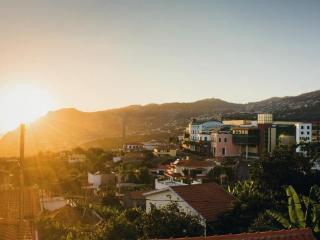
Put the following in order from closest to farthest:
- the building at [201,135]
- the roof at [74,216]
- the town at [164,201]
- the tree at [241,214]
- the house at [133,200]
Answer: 1. the town at [164,201]
2. the tree at [241,214]
3. the roof at [74,216]
4. the house at [133,200]
5. the building at [201,135]

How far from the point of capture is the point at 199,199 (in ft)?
68.7

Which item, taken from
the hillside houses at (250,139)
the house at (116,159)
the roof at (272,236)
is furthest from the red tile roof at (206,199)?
the hillside houses at (250,139)

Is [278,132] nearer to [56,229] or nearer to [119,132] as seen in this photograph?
[56,229]

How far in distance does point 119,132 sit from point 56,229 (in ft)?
548

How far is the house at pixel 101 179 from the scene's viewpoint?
51.8 m

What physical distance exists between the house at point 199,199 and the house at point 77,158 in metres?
48.6

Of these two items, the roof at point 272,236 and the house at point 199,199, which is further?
the house at point 199,199

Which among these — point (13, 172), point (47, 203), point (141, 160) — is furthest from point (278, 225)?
point (141, 160)

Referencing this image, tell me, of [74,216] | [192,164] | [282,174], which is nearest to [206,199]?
[282,174]

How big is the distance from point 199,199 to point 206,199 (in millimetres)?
394

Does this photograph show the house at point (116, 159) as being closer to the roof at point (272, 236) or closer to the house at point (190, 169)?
the house at point (190, 169)

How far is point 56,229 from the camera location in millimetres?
20266

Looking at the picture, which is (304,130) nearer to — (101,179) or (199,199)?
(101,179)

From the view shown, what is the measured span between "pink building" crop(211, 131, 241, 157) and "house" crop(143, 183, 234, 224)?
51348 millimetres
